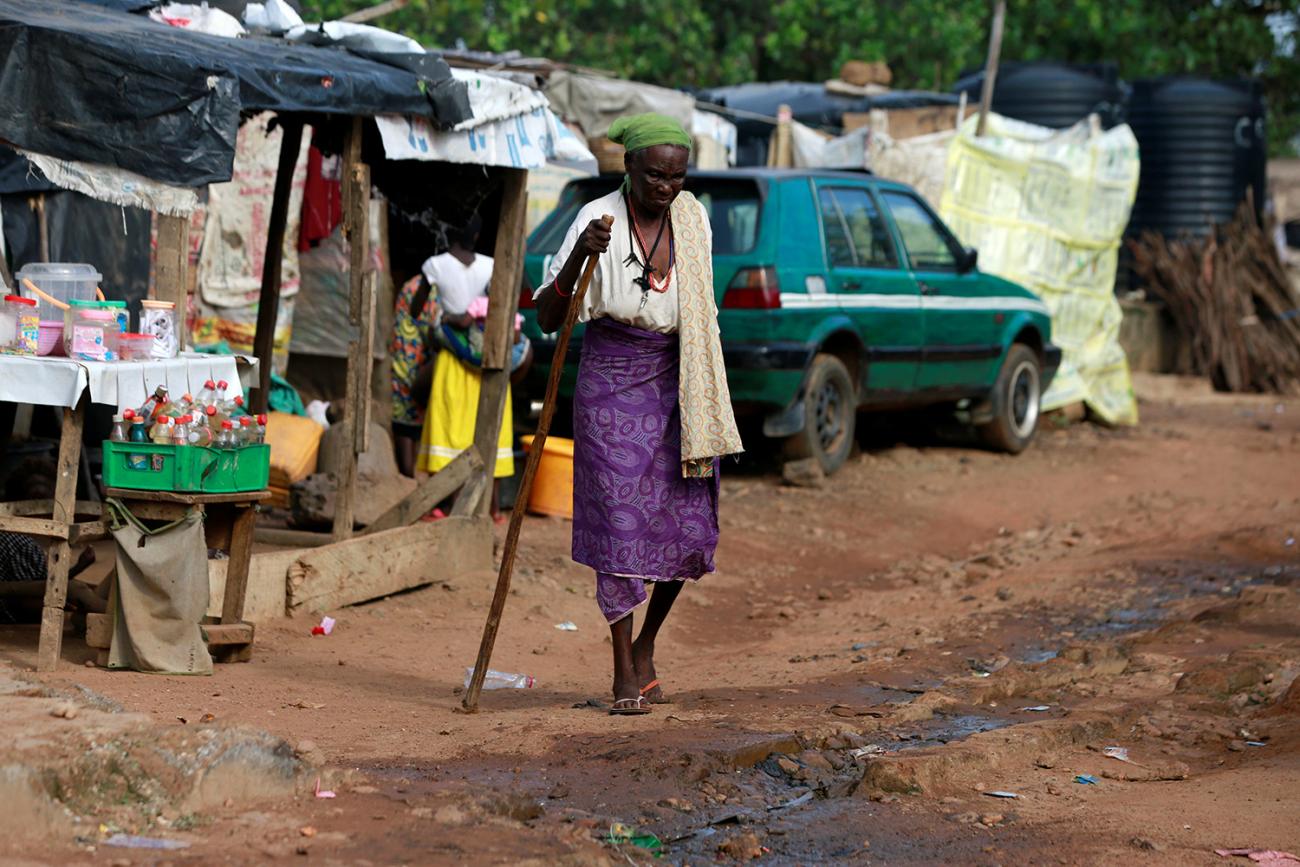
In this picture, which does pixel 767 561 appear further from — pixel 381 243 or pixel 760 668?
pixel 381 243

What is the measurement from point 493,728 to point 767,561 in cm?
408

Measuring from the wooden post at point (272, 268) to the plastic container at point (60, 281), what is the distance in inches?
67.6

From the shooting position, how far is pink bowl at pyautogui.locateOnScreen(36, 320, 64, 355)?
17.6 ft

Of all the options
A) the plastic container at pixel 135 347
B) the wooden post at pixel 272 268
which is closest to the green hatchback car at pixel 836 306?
the wooden post at pixel 272 268

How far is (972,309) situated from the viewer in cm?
1152

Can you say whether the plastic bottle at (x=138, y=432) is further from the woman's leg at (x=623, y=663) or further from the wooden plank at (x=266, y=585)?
the woman's leg at (x=623, y=663)

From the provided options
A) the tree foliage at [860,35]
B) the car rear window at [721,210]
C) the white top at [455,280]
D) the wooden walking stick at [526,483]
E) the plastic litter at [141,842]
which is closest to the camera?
the plastic litter at [141,842]

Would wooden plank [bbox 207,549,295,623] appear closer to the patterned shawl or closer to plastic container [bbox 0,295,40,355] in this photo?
plastic container [bbox 0,295,40,355]

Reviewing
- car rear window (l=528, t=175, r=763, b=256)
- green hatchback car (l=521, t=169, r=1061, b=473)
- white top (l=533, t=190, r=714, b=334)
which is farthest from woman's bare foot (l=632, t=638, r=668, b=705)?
car rear window (l=528, t=175, r=763, b=256)

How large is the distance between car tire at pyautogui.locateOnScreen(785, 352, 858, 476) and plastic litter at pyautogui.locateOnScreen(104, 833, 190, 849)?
268 inches

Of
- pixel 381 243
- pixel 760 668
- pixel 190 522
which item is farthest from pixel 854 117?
pixel 190 522

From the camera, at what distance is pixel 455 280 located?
831cm

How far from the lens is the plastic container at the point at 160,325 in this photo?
223 inches

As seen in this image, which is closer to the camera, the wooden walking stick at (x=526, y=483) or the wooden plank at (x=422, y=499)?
the wooden walking stick at (x=526, y=483)
